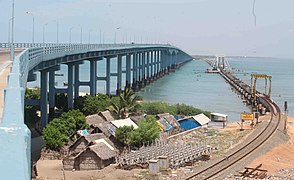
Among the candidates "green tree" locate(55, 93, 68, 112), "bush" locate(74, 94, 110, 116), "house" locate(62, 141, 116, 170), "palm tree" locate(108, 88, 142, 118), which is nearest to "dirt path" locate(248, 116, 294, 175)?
"house" locate(62, 141, 116, 170)

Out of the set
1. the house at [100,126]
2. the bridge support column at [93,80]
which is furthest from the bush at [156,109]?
the house at [100,126]

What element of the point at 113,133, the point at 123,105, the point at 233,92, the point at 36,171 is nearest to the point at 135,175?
the point at 36,171

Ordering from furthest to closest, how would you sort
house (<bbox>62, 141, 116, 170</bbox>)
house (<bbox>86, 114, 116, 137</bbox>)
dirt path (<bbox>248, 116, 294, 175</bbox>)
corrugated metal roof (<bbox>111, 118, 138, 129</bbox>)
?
1. corrugated metal roof (<bbox>111, 118, 138, 129</bbox>)
2. house (<bbox>86, 114, 116, 137</bbox>)
3. dirt path (<bbox>248, 116, 294, 175</bbox>)
4. house (<bbox>62, 141, 116, 170</bbox>)

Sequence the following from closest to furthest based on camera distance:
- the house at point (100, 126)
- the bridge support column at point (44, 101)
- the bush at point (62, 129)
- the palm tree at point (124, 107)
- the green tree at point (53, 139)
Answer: the green tree at point (53, 139) → the bush at point (62, 129) → the house at point (100, 126) → the bridge support column at point (44, 101) → the palm tree at point (124, 107)

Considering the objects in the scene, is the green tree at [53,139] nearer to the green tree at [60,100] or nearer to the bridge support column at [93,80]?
the green tree at [60,100]

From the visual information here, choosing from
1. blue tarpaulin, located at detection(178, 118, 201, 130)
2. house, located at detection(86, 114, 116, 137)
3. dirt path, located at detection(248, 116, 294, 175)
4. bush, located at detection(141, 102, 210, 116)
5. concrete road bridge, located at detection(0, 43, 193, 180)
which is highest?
concrete road bridge, located at detection(0, 43, 193, 180)

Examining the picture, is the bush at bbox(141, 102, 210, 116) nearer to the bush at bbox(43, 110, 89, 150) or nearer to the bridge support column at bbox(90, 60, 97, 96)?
the bridge support column at bbox(90, 60, 97, 96)

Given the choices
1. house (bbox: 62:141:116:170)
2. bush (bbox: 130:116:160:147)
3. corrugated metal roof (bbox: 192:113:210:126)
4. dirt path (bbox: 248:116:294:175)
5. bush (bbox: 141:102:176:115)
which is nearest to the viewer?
house (bbox: 62:141:116:170)

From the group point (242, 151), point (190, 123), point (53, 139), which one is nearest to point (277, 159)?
point (242, 151)

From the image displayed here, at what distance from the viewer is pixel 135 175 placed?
28703 mm

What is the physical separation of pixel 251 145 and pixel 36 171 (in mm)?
16705

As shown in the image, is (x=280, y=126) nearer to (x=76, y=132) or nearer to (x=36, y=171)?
(x=76, y=132)

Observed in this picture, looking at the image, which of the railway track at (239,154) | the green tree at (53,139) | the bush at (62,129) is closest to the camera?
the railway track at (239,154)

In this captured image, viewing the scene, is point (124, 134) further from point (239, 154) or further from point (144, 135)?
point (239, 154)
